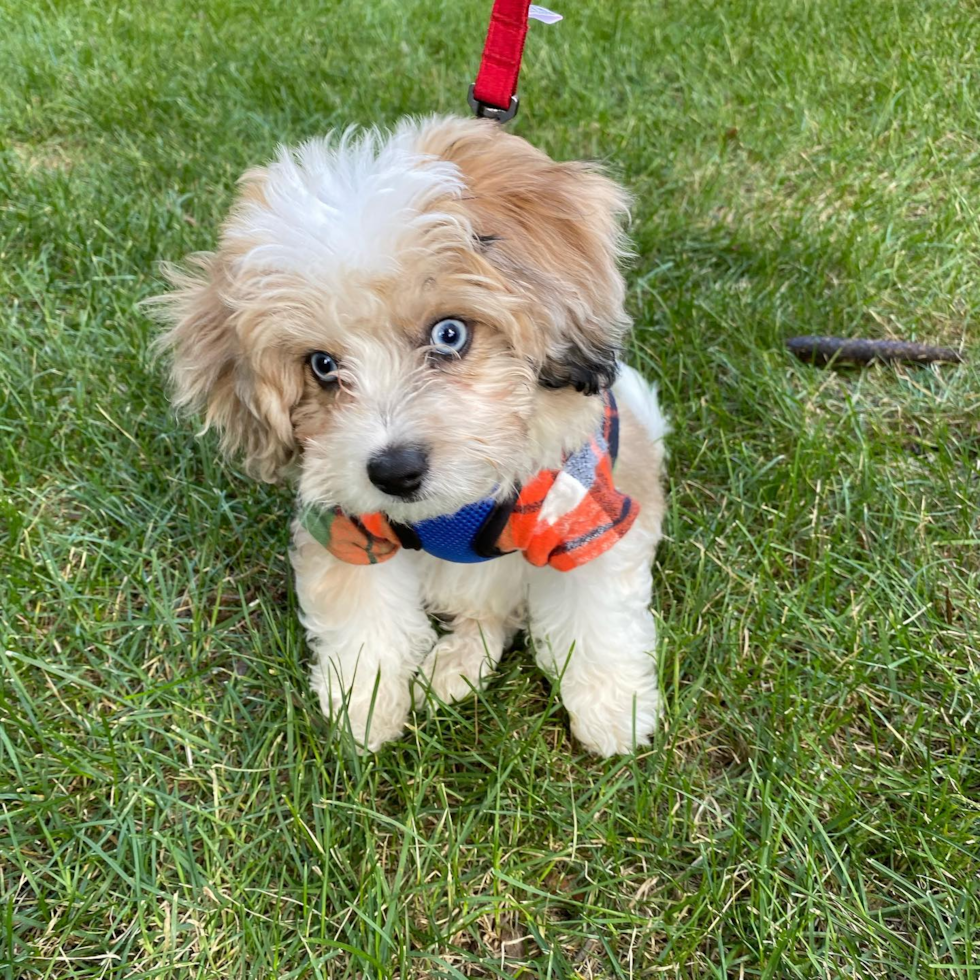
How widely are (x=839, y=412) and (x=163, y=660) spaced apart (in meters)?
2.57

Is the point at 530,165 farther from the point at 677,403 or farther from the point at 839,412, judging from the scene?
the point at 839,412

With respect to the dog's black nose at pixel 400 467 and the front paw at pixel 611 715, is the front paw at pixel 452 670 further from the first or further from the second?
the dog's black nose at pixel 400 467

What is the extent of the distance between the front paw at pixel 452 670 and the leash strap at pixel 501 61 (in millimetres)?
1539

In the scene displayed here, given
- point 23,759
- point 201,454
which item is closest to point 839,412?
point 201,454

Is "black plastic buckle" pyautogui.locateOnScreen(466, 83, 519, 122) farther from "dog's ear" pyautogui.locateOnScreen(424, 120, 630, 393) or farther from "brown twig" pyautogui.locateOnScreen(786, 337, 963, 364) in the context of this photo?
"brown twig" pyautogui.locateOnScreen(786, 337, 963, 364)

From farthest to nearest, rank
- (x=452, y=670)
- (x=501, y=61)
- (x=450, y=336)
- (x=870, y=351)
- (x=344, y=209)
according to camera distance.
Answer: (x=870, y=351), (x=452, y=670), (x=501, y=61), (x=450, y=336), (x=344, y=209)

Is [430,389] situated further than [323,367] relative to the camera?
No

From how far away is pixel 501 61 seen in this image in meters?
2.33

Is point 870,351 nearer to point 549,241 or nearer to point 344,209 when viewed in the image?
point 549,241

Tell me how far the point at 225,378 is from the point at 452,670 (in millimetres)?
1077

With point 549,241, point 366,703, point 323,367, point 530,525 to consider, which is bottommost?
point 366,703

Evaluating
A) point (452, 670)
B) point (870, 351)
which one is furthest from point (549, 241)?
point (870, 351)

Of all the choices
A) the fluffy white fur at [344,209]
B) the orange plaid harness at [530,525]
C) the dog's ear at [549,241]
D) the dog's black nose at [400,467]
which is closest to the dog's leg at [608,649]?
the orange plaid harness at [530,525]

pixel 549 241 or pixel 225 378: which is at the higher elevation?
pixel 549 241
